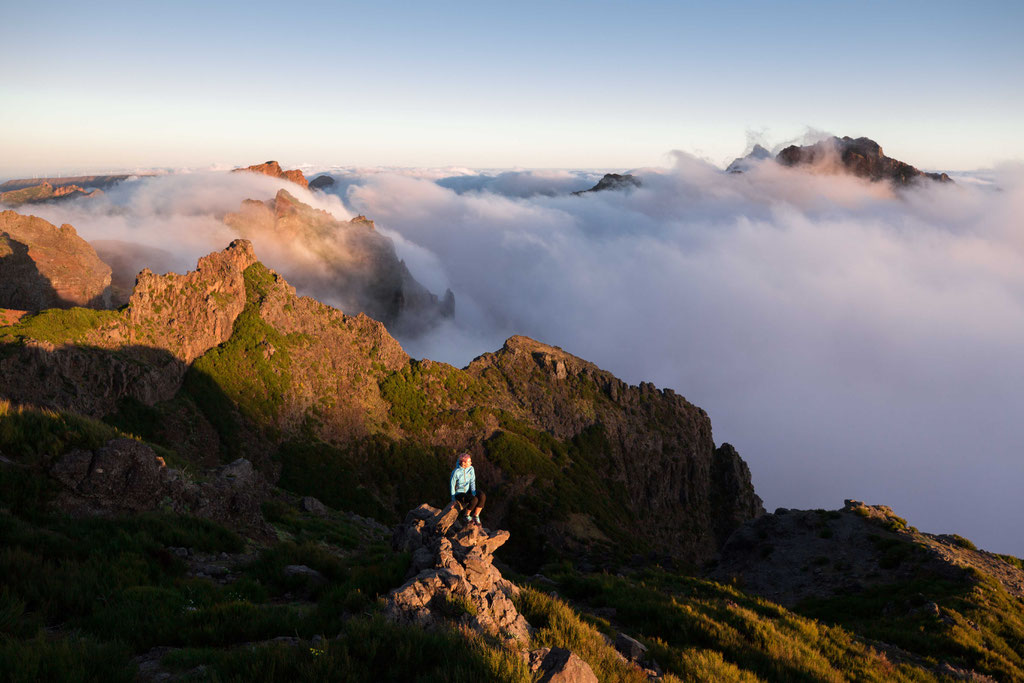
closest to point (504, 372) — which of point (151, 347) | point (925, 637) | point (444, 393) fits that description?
point (444, 393)

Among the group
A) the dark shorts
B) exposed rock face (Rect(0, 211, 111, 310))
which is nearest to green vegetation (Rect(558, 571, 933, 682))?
the dark shorts

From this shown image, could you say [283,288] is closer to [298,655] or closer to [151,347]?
[151,347]

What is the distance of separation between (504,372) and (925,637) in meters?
93.1

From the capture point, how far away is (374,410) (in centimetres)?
8688

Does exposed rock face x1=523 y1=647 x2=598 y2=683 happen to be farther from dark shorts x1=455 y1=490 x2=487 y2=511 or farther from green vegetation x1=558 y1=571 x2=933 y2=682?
dark shorts x1=455 y1=490 x2=487 y2=511

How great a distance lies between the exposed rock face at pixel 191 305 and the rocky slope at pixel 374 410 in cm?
25

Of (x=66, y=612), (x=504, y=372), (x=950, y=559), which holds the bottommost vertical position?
(x=504, y=372)

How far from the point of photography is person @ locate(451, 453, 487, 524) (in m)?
14.6

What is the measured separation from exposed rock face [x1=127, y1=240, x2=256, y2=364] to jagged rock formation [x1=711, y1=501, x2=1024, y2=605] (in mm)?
73854

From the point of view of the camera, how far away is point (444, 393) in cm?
9744

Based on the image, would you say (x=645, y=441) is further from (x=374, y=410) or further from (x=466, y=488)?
(x=466, y=488)

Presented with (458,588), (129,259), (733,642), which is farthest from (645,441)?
(129,259)

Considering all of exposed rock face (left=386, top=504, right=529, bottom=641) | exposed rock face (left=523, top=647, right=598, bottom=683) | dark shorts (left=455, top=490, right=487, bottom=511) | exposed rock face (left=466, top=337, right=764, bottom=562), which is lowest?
exposed rock face (left=466, top=337, right=764, bottom=562)

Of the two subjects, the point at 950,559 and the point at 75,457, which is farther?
the point at 950,559
